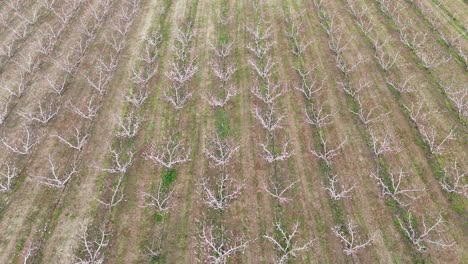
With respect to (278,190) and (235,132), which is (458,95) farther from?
(235,132)

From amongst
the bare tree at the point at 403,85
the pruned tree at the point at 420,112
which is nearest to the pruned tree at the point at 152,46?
the bare tree at the point at 403,85

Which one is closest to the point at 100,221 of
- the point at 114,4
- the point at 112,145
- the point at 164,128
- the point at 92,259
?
the point at 92,259

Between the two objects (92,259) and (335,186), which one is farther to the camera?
(335,186)

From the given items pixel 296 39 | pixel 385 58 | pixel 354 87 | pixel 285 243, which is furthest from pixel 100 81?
pixel 385 58

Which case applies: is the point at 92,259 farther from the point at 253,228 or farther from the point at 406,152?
the point at 406,152

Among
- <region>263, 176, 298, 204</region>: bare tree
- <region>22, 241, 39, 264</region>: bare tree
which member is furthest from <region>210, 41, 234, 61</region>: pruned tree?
<region>22, 241, 39, 264</region>: bare tree
